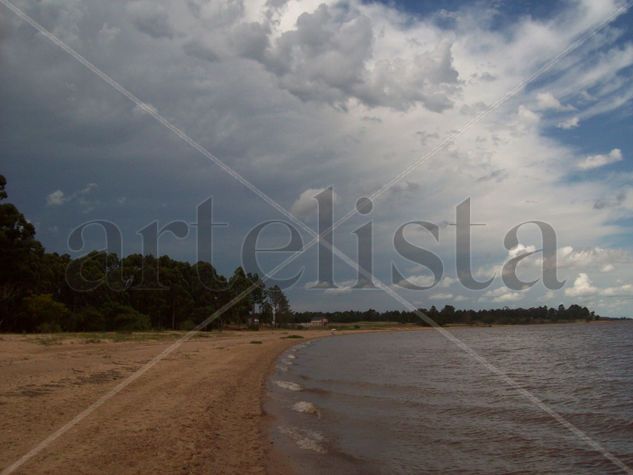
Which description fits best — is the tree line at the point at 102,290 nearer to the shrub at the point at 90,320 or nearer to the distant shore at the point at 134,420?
the shrub at the point at 90,320

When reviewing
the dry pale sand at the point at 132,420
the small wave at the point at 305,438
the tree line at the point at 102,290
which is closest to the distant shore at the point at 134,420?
the dry pale sand at the point at 132,420

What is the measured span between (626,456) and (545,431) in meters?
2.79

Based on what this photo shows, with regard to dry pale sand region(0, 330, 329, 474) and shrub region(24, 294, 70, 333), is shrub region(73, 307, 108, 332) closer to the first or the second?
shrub region(24, 294, 70, 333)

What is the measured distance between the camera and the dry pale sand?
375 inches

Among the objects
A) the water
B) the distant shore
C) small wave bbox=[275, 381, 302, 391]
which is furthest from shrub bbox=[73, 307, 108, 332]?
small wave bbox=[275, 381, 302, 391]

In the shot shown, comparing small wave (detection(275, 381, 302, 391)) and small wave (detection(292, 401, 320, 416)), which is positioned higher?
small wave (detection(292, 401, 320, 416))

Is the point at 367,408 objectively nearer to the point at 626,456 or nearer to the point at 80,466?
the point at 626,456

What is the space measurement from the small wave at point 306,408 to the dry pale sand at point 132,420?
130cm

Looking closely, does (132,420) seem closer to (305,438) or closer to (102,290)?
(305,438)

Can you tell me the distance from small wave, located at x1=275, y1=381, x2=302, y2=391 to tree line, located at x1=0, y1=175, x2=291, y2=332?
74.2ft

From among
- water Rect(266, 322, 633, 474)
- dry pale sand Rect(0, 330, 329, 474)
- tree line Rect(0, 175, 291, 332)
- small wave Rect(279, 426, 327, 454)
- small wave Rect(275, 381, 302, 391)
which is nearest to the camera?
dry pale sand Rect(0, 330, 329, 474)

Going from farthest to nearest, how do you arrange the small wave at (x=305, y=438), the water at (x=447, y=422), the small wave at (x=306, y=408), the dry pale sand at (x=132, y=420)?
the small wave at (x=306, y=408) → the small wave at (x=305, y=438) → the water at (x=447, y=422) → the dry pale sand at (x=132, y=420)

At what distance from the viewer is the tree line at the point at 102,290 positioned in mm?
47250

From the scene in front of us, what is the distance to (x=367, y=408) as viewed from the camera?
59.3ft
